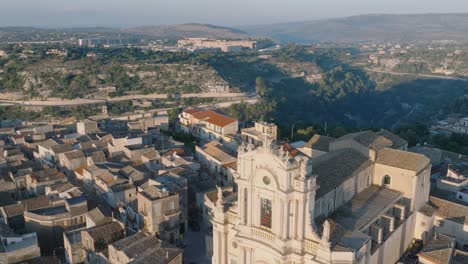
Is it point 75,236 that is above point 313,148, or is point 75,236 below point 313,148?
below

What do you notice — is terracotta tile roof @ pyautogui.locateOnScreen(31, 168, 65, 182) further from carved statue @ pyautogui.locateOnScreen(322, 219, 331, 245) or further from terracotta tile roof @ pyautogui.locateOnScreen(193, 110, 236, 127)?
carved statue @ pyautogui.locateOnScreen(322, 219, 331, 245)

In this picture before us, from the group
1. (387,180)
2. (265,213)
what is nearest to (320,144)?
(387,180)

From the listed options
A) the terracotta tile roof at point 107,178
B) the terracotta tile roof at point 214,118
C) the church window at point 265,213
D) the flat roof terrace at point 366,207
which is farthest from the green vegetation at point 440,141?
the terracotta tile roof at point 107,178

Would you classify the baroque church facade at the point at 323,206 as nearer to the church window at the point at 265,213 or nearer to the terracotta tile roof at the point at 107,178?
the church window at the point at 265,213

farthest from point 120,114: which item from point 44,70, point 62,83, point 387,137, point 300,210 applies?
point 300,210

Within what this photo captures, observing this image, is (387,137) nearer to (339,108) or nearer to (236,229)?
(236,229)

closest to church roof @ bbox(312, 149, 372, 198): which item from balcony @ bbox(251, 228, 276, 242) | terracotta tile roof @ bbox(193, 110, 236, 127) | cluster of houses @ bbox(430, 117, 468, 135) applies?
balcony @ bbox(251, 228, 276, 242)
